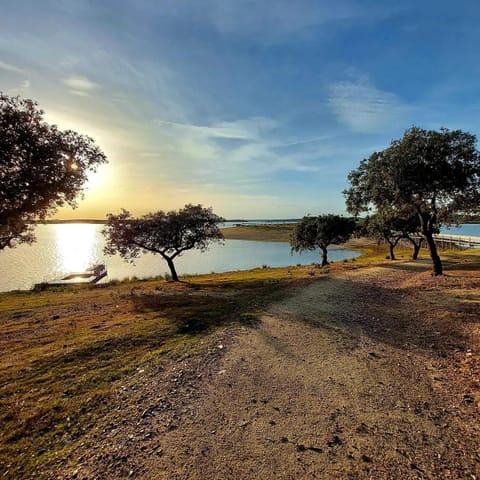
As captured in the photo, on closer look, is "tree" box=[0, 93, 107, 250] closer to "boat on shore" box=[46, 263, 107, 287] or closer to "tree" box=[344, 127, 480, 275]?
"tree" box=[344, 127, 480, 275]

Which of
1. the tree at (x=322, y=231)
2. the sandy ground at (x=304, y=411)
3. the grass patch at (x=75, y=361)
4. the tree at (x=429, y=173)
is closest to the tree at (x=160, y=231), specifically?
the tree at (x=322, y=231)

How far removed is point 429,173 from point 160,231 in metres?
24.3

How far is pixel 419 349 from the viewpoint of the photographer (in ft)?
27.1

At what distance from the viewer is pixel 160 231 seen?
32.1 metres

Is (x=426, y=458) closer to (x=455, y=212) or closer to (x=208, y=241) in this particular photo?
(x=455, y=212)

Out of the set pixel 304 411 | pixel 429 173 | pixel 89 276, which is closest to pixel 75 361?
pixel 304 411

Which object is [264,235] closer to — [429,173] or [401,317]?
[429,173]

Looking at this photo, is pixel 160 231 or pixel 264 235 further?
pixel 264 235

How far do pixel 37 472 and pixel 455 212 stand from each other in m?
21.8

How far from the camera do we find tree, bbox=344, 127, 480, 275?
17.0 metres

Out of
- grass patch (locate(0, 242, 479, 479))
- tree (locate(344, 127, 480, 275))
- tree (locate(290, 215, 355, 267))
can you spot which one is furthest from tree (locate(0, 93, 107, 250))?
tree (locate(290, 215, 355, 267))

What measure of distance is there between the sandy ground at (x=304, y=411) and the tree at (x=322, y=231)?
3245cm

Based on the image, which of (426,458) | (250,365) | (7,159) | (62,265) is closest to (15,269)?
(62,265)

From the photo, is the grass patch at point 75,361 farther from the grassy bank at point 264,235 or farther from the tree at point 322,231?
the grassy bank at point 264,235
